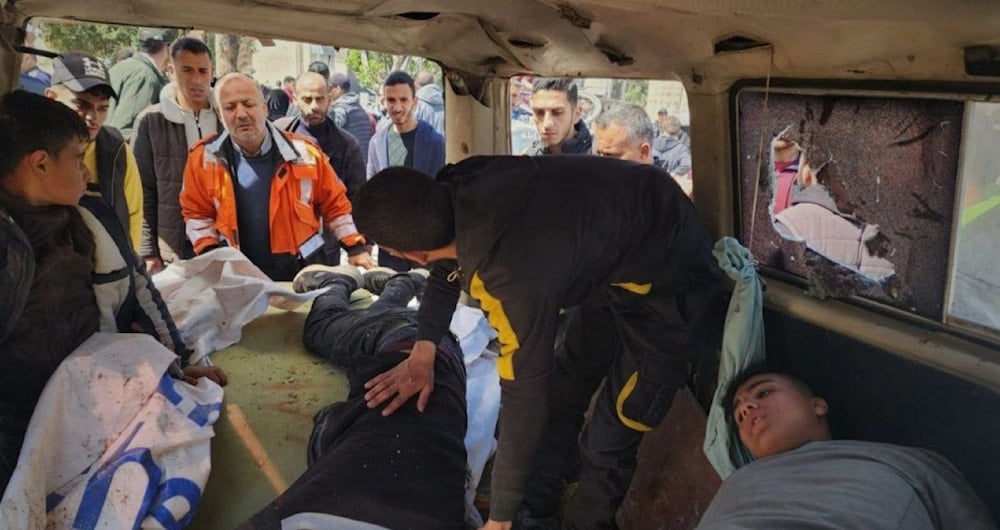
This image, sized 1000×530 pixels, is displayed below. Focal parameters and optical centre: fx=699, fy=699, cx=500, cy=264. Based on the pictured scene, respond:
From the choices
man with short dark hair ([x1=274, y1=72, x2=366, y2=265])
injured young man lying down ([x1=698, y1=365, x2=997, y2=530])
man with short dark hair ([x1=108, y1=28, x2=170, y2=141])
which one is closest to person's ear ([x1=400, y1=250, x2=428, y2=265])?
injured young man lying down ([x1=698, y1=365, x2=997, y2=530])

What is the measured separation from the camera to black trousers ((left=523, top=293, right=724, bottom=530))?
7.12 ft

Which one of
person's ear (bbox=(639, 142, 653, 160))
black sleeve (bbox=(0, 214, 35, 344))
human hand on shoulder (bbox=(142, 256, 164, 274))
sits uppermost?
person's ear (bbox=(639, 142, 653, 160))

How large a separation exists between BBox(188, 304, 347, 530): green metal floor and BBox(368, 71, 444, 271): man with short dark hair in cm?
188

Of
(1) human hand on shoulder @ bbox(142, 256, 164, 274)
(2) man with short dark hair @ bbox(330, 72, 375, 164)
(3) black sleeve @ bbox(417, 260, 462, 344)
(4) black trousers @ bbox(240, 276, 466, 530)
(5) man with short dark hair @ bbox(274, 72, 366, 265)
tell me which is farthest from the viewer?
(2) man with short dark hair @ bbox(330, 72, 375, 164)

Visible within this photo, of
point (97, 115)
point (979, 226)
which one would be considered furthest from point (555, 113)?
point (979, 226)

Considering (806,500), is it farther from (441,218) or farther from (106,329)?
(106,329)

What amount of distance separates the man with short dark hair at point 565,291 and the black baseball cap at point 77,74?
189cm

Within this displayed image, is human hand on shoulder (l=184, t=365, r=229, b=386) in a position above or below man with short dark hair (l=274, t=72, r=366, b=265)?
below

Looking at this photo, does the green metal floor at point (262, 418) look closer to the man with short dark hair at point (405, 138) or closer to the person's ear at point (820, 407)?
the person's ear at point (820, 407)

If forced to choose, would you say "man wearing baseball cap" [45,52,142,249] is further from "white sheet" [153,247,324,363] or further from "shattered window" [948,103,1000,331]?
"shattered window" [948,103,1000,331]

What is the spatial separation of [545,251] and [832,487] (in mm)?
853

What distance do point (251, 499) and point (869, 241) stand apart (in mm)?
2063

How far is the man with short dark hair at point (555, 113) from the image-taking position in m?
3.82

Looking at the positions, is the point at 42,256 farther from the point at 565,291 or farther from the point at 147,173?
the point at 147,173
